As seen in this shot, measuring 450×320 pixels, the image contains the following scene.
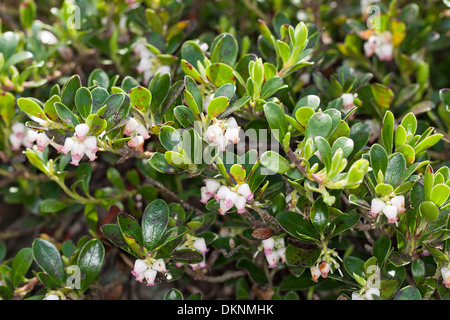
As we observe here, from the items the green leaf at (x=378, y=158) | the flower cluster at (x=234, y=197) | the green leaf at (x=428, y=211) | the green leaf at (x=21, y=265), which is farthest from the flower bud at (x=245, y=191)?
the green leaf at (x=21, y=265)

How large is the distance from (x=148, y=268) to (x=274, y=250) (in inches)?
14.4

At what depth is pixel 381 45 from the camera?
5.55 ft

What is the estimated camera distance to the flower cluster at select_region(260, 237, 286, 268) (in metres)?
1.33

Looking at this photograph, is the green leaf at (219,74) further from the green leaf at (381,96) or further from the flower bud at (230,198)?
the green leaf at (381,96)

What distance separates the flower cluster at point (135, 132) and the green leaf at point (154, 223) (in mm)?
170

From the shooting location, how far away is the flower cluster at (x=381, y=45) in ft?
5.50

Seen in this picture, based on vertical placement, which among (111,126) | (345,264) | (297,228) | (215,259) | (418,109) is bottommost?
(215,259)

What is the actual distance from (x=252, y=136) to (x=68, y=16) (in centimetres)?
81

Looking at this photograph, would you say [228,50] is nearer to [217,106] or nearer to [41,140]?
[217,106]

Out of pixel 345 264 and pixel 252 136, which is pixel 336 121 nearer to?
pixel 252 136

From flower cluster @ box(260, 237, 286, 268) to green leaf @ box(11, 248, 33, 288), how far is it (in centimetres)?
73

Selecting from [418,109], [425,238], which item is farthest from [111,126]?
[418,109]

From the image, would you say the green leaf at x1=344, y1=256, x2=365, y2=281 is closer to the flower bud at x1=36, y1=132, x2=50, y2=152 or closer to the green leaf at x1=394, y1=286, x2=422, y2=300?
the green leaf at x1=394, y1=286, x2=422, y2=300
